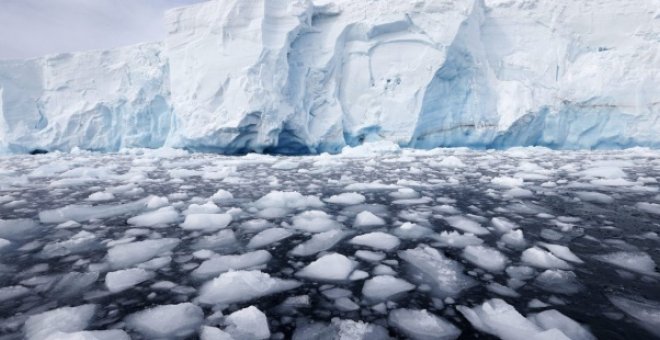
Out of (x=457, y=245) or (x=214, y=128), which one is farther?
(x=214, y=128)

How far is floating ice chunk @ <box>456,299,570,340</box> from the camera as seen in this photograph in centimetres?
97

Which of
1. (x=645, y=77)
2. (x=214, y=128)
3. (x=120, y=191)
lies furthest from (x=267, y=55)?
(x=645, y=77)

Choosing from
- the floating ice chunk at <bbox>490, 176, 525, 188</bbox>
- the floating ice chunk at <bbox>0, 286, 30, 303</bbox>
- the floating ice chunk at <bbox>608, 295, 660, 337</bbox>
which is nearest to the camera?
the floating ice chunk at <bbox>608, 295, 660, 337</bbox>

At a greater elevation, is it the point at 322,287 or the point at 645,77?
the point at 645,77

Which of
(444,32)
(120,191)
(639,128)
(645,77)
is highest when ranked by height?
(444,32)

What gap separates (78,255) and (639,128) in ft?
44.3

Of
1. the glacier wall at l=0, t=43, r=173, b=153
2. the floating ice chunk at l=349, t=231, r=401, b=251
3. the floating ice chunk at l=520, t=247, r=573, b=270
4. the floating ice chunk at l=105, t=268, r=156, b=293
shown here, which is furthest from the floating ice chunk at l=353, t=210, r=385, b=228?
the glacier wall at l=0, t=43, r=173, b=153

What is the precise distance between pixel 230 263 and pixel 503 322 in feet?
3.56

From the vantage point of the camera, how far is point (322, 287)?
4.22 ft

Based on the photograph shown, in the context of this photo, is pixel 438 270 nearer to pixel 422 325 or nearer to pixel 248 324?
pixel 422 325

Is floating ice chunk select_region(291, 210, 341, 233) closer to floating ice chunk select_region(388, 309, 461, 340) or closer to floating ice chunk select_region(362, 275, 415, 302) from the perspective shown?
floating ice chunk select_region(362, 275, 415, 302)

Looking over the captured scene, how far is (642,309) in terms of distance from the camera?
3.63 ft

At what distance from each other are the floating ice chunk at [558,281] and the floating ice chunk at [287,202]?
A: 160 cm

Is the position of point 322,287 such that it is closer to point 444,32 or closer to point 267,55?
point 267,55
